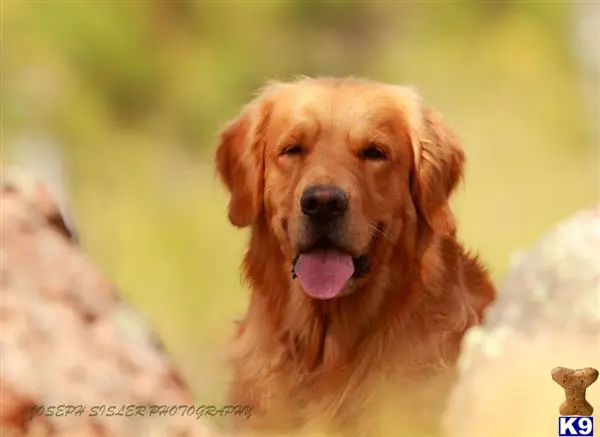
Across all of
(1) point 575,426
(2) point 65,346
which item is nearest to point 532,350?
(1) point 575,426

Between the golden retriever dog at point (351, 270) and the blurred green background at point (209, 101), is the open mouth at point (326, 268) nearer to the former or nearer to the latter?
the golden retriever dog at point (351, 270)

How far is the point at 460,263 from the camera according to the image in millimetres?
1962

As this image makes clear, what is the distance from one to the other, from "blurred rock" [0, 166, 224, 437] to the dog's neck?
29 centimetres

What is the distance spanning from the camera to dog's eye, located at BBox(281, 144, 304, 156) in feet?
6.00

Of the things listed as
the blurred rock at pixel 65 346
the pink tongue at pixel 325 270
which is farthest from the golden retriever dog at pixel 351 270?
the blurred rock at pixel 65 346

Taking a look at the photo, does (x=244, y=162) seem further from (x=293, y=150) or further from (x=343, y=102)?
(x=343, y=102)

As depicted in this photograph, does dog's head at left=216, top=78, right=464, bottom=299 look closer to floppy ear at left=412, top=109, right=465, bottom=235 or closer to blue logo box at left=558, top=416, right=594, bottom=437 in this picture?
floppy ear at left=412, top=109, right=465, bottom=235

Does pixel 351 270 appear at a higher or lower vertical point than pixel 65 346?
higher

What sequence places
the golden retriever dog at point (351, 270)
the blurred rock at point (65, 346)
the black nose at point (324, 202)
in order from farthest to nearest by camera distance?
the blurred rock at point (65, 346)
the golden retriever dog at point (351, 270)
the black nose at point (324, 202)

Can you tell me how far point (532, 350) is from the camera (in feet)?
6.23

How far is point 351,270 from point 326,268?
0.18 feet

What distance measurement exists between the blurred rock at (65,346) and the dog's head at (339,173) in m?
0.41

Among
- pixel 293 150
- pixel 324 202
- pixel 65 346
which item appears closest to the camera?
pixel 324 202

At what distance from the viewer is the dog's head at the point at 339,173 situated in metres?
1.76
